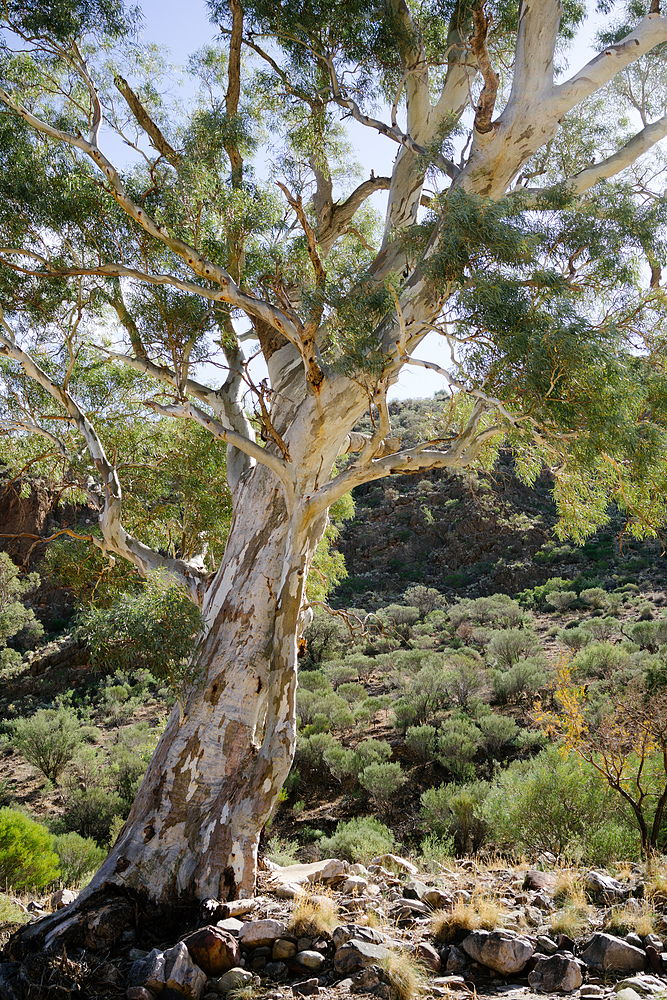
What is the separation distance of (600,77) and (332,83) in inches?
92.7

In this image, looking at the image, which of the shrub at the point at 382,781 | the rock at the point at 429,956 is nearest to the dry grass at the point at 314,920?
the rock at the point at 429,956

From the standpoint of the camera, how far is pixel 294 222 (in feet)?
21.0

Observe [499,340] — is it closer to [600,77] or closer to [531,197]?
[531,197]

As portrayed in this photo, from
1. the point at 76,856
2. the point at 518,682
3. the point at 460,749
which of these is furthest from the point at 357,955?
the point at 518,682

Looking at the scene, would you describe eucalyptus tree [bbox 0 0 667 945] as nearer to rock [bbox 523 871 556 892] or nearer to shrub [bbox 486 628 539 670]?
rock [bbox 523 871 556 892]

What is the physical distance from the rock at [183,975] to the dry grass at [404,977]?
32.1 inches

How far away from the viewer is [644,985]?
7.71 feet

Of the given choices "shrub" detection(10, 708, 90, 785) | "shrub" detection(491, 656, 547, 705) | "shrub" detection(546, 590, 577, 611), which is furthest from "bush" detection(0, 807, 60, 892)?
"shrub" detection(546, 590, 577, 611)

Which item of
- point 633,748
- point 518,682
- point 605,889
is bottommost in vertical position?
point 605,889

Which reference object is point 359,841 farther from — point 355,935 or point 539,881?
point 355,935

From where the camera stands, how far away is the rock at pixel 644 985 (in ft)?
7.58

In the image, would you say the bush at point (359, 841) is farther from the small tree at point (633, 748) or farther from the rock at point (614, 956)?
the rock at point (614, 956)

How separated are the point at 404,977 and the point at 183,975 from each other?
0.98 meters

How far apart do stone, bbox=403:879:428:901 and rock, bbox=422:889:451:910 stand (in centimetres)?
6
